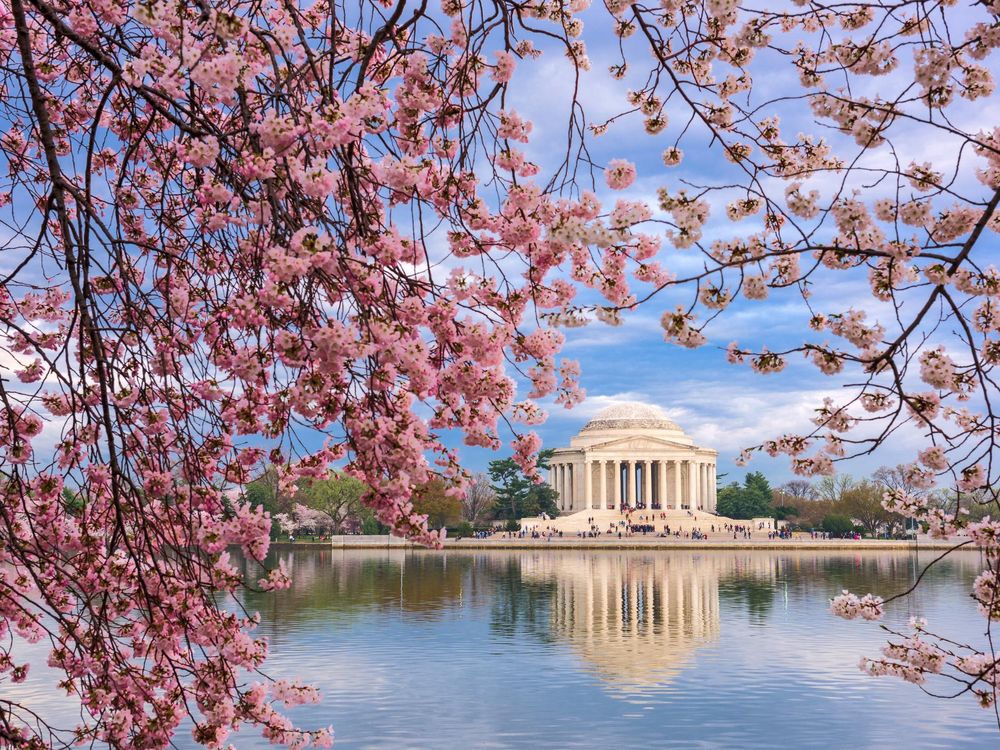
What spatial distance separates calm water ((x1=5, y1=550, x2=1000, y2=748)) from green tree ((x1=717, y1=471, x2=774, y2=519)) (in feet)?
207

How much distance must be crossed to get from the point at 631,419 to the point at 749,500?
15890 mm

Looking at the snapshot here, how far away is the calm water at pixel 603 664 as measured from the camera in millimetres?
17828

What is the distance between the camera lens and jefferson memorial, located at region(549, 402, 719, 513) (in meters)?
112

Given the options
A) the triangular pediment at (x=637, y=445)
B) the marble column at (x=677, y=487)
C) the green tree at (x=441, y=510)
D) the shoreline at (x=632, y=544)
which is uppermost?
the triangular pediment at (x=637, y=445)

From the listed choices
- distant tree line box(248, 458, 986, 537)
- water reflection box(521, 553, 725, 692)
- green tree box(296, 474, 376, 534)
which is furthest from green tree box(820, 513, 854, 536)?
green tree box(296, 474, 376, 534)

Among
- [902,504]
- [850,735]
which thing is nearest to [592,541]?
[850,735]

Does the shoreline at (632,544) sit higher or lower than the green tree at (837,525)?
lower

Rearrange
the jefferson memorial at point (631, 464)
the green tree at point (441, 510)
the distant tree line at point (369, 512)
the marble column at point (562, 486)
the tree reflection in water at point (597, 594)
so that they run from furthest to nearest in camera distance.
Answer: the marble column at point (562, 486) < the jefferson memorial at point (631, 464) < the distant tree line at point (369, 512) < the green tree at point (441, 510) < the tree reflection in water at point (597, 594)

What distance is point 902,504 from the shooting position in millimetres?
7793

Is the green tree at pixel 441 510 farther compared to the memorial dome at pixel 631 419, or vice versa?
the memorial dome at pixel 631 419

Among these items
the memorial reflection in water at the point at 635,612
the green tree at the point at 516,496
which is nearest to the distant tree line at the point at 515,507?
the green tree at the point at 516,496

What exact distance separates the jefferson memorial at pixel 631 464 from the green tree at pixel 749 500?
3.04 meters

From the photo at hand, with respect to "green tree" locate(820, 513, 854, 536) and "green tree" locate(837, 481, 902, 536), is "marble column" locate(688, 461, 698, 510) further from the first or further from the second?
"green tree" locate(820, 513, 854, 536)

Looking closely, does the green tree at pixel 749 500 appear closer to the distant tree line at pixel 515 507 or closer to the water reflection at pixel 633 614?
the distant tree line at pixel 515 507
